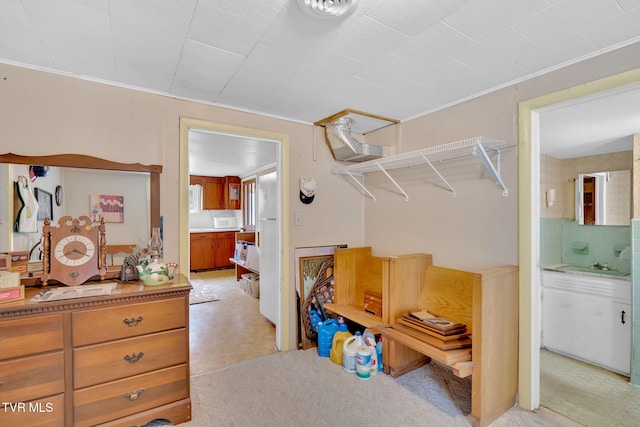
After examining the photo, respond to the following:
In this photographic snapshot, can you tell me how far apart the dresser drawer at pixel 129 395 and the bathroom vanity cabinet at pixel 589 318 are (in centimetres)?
321

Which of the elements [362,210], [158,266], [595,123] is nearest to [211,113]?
[158,266]

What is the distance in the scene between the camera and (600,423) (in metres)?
1.88

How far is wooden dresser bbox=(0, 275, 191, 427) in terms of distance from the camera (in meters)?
1.47

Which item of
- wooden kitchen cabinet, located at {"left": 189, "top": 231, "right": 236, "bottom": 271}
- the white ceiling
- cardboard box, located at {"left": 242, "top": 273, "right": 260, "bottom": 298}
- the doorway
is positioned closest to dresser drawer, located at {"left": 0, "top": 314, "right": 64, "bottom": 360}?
the white ceiling

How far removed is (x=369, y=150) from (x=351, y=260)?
43.1 inches

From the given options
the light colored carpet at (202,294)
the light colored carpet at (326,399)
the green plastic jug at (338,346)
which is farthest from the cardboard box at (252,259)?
the green plastic jug at (338,346)

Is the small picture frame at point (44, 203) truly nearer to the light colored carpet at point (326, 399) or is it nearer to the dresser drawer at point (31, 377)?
the dresser drawer at point (31, 377)

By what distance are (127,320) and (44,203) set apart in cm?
94

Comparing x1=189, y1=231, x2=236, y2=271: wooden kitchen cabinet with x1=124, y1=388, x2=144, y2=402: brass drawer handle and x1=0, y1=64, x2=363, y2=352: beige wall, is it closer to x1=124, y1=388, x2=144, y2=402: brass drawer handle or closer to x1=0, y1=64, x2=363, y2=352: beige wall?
x1=0, y1=64, x2=363, y2=352: beige wall

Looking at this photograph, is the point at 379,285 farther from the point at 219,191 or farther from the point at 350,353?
the point at 219,191

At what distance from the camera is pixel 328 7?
1.31m

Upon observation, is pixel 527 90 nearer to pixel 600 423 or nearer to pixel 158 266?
pixel 600 423

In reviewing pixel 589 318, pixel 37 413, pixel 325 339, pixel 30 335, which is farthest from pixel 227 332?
pixel 589 318

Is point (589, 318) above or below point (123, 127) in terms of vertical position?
below
